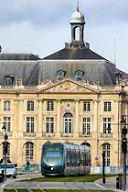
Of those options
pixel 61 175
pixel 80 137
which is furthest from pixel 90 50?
pixel 61 175

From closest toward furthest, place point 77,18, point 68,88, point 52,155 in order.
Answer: point 52,155
point 68,88
point 77,18

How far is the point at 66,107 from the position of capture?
146m

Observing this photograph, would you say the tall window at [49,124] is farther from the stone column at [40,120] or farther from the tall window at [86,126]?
the tall window at [86,126]

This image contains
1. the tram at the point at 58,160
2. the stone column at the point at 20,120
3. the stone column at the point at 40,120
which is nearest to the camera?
the tram at the point at 58,160

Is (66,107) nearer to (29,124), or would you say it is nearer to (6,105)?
(29,124)

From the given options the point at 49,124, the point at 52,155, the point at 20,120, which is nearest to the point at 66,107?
the point at 49,124

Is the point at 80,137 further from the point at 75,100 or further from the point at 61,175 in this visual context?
the point at 61,175

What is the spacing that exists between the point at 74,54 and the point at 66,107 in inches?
382

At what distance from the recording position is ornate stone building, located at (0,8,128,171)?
144 metres

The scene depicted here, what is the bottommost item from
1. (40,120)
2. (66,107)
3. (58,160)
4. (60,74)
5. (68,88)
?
(58,160)

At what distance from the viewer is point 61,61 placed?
488 ft

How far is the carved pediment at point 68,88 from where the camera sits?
144 meters

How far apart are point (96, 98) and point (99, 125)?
4.42 m

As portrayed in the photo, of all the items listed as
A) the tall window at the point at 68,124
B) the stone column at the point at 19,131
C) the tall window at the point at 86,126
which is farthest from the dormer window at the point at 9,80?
the tall window at the point at 86,126
